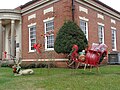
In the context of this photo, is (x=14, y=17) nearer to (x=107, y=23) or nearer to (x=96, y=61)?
(x=107, y=23)

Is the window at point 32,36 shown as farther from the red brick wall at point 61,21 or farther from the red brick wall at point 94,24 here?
the red brick wall at point 94,24

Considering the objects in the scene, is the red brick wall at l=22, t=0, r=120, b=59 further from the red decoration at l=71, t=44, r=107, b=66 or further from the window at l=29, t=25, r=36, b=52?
the red decoration at l=71, t=44, r=107, b=66


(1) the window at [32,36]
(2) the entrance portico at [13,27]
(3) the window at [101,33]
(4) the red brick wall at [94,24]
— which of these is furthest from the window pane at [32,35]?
(3) the window at [101,33]

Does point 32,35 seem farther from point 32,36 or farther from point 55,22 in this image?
point 55,22

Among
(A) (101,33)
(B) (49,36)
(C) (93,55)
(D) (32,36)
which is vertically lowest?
(C) (93,55)

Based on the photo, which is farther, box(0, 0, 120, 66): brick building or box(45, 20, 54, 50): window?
box(45, 20, 54, 50): window

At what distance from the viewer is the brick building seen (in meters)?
18.5

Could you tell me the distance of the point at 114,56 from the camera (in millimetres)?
Answer: 22516

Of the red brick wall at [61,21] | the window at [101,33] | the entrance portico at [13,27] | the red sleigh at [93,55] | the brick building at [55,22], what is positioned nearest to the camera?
the red sleigh at [93,55]

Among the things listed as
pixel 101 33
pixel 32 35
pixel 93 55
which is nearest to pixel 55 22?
pixel 32 35

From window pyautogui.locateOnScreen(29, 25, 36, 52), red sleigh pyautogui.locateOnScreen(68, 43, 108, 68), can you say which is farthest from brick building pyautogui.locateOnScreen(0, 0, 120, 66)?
red sleigh pyautogui.locateOnScreen(68, 43, 108, 68)

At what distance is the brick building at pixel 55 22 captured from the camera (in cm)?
1855

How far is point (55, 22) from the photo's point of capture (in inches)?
738

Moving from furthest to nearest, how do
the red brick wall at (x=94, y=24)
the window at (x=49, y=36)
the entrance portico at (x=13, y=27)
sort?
1. the entrance portico at (x=13, y=27)
2. the window at (x=49, y=36)
3. the red brick wall at (x=94, y=24)
